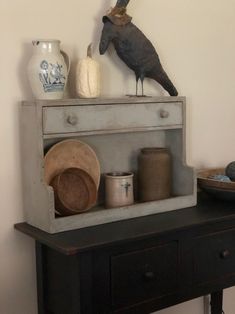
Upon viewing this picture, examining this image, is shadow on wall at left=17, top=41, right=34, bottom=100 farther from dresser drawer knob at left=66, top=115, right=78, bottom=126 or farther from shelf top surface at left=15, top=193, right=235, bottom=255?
shelf top surface at left=15, top=193, right=235, bottom=255

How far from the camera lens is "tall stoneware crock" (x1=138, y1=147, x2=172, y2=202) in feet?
6.00

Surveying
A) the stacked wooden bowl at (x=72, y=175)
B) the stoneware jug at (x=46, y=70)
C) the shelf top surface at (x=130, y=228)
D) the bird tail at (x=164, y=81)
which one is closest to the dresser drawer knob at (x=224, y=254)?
the shelf top surface at (x=130, y=228)

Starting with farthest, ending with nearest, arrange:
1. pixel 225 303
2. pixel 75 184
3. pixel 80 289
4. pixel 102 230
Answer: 1. pixel 225 303
2. pixel 75 184
3. pixel 102 230
4. pixel 80 289

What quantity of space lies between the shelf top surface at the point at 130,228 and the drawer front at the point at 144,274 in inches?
2.4

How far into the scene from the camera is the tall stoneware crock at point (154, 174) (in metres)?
1.83

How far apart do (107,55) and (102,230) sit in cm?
66

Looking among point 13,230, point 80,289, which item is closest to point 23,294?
point 13,230

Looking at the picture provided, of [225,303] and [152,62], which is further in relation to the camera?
[225,303]

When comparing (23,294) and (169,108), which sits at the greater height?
(169,108)

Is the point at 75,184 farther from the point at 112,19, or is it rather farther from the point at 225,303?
the point at 225,303

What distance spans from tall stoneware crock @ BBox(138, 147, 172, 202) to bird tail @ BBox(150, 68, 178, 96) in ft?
0.78

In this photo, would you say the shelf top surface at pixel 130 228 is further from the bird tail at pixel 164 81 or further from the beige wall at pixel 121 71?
the bird tail at pixel 164 81

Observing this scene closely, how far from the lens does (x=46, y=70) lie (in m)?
1.57

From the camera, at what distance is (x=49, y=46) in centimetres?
159
